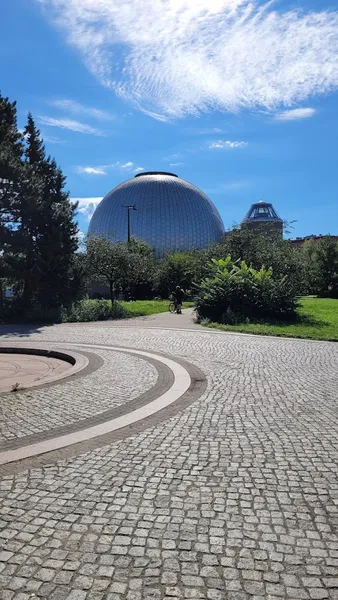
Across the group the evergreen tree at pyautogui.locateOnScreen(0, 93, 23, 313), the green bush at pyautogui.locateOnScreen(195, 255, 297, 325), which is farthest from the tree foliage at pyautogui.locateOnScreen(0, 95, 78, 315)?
the green bush at pyautogui.locateOnScreen(195, 255, 297, 325)

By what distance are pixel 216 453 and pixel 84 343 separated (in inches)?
396

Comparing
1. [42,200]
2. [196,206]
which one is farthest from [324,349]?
[196,206]

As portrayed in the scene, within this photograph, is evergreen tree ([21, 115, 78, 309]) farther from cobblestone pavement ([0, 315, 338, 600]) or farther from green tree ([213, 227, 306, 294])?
cobblestone pavement ([0, 315, 338, 600])

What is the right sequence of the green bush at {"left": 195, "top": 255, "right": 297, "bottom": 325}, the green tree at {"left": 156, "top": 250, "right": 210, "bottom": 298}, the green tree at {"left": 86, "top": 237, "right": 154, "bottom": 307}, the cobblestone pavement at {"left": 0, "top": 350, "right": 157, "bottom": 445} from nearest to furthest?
the cobblestone pavement at {"left": 0, "top": 350, "right": 157, "bottom": 445} < the green bush at {"left": 195, "top": 255, "right": 297, "bottom": 325} < the green tree at {"left": 86, "top": 237, "right": 154, "bottom": 307} < the green tree at {"left": 156, "top": 250, "right": 210, "bottom": 298}

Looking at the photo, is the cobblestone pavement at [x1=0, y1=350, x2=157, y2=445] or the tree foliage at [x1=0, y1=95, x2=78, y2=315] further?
the tree foliage at [x1=0, y1=95, x2=78, y2=315]

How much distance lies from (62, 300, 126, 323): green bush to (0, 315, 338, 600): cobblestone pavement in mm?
18146

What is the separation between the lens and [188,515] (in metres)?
3.37

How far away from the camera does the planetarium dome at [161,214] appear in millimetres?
84625

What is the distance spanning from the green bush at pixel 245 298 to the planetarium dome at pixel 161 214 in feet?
195

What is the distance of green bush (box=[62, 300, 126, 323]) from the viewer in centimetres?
2355

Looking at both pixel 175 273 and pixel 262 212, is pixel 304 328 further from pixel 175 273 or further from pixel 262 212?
pixel 262 212

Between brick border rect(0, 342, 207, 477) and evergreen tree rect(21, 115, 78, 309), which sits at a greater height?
→ evergreen tree rect(21, 115, 78, 309)

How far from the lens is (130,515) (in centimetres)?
338

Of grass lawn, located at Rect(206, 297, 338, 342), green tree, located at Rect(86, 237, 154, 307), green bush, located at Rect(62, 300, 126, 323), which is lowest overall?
grass lawn, located at Rect(206, 297, 338, 342)
